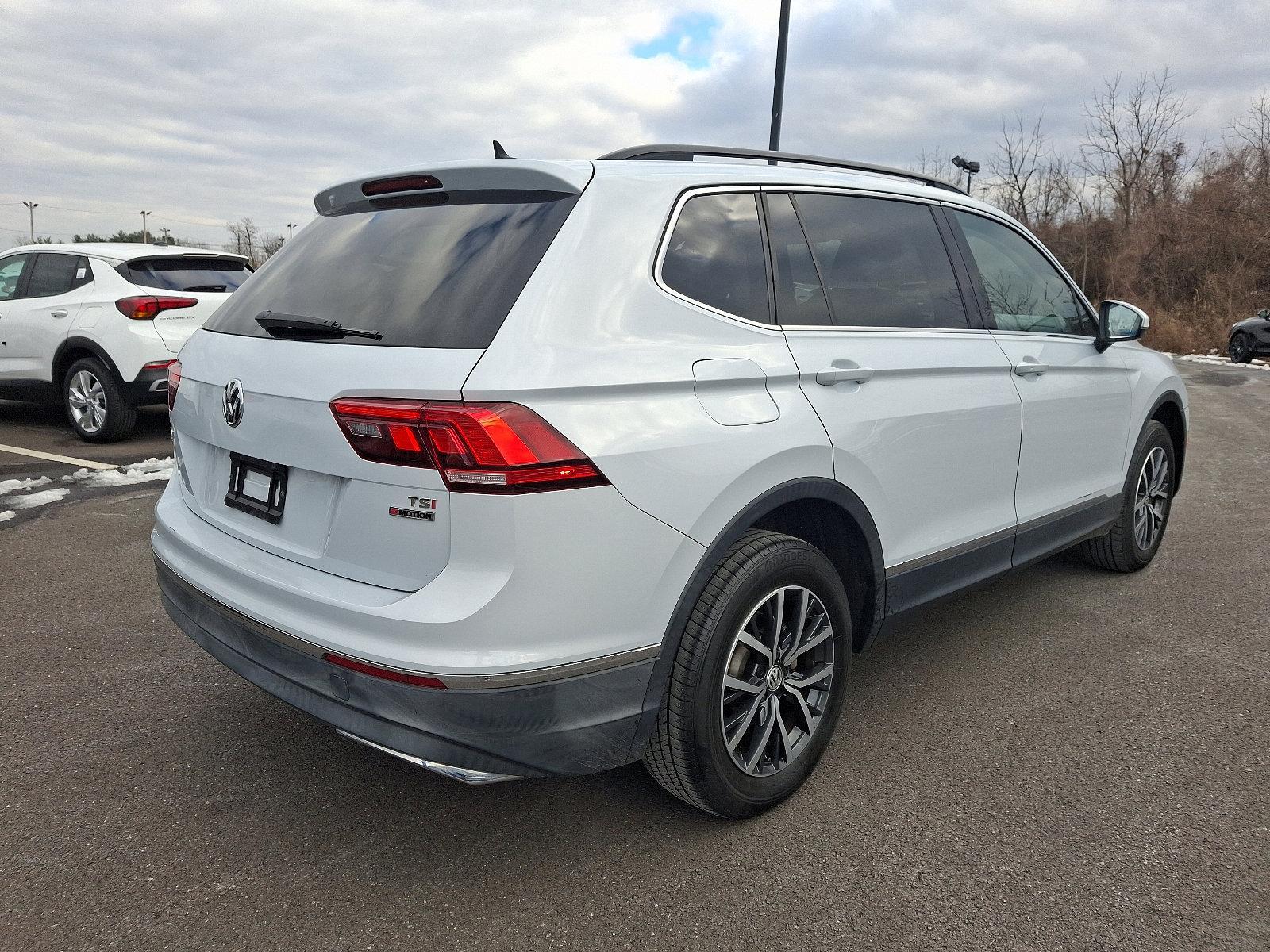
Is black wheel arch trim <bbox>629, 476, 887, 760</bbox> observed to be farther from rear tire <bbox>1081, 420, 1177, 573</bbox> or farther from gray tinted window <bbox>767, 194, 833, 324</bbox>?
rear tire <bbox>1081, 420, 1177, 573</bbox>

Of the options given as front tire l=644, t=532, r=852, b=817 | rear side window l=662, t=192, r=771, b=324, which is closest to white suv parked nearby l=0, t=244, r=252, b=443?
rear side window l=662, t=192, r=771, b=324

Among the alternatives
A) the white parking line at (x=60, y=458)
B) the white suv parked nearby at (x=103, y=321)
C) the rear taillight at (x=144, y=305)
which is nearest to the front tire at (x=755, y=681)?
the white parking line at (x=60, y=458)

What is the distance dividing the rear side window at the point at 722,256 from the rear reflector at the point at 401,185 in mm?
682

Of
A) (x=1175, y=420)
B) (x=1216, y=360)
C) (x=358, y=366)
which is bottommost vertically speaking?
(x=1175, y=420)

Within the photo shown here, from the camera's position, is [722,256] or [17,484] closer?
[722,256]

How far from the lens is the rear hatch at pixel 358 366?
210cm

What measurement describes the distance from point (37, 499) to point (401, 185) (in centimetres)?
478

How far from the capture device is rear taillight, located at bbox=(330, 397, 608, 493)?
200cm

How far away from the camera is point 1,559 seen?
4.90 m

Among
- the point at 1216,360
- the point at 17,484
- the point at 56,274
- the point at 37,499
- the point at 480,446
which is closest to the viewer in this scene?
the point at 480,446

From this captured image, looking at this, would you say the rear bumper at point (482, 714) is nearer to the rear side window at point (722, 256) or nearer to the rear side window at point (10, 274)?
the rear side window at point (722, 256)

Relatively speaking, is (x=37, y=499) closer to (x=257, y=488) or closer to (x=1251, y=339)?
(x=257, y=488)

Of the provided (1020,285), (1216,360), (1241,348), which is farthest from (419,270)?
(1216,360)

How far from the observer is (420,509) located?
2.05m
